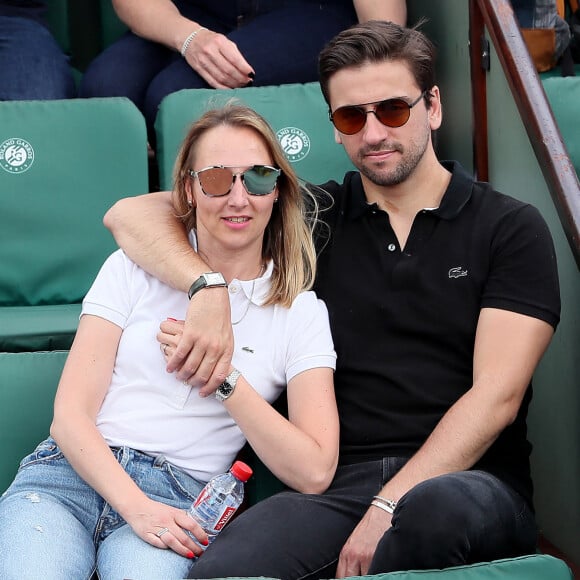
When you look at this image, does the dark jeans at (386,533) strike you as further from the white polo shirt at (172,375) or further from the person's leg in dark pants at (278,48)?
the person's leg in dark pants at (278,48)

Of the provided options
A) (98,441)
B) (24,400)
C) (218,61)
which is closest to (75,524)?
(98,441)

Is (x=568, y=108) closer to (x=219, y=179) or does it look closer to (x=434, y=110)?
(x=434, y=110)

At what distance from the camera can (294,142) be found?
314 cm

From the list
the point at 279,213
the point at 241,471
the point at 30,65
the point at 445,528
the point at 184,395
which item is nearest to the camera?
the point at 445,528

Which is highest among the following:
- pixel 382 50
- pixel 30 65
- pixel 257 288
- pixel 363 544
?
pixel 382 50

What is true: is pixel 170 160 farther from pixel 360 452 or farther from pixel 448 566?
pixel 448 566

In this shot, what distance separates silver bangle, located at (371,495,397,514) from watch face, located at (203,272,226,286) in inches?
20.6

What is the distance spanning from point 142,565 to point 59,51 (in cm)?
216

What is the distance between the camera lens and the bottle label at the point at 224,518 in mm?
2059

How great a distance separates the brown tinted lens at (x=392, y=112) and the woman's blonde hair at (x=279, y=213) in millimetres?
223

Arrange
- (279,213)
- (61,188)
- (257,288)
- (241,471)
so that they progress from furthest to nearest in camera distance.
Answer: (61,188) → (279,213) → (257,288) → (241,471)

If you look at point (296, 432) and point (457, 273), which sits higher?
point (457, 273)

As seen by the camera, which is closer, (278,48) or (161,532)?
(161,532)

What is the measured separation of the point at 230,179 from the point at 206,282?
0.23 metres
